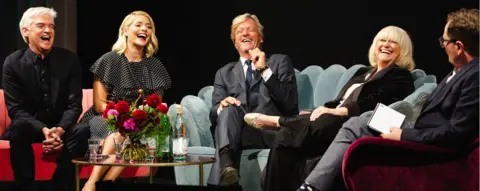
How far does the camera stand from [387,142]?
3.84m

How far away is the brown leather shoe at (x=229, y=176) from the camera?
5.07 meters

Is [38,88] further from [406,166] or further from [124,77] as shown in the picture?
[406,166]

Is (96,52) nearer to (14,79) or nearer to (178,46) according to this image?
(178,46)

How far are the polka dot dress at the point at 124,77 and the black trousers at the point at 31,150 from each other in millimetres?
327

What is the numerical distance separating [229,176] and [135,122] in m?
0.75

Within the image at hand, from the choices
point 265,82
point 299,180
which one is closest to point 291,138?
point 299,180

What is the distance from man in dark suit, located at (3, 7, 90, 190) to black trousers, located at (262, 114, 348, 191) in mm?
1336

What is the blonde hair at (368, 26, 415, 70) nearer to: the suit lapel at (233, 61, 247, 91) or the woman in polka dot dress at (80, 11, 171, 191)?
the suit lapel at (233, 61, 247, 91)

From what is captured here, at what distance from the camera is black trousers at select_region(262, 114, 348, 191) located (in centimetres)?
484

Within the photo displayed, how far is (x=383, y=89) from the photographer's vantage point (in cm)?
504

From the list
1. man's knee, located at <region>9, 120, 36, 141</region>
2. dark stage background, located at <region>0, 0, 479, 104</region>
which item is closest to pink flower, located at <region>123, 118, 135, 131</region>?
man's knee, located at <region>9, 120, 36, 141</region>

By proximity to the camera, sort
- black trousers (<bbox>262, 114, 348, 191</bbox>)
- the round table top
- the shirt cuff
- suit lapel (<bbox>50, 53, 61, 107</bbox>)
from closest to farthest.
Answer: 1. the round table top
2. black trousers (<bbox>262, 114, 348, 191</bbox>)
3. the shirt cuff
4. suit lapel (<bbox>50, 53, 61, 107</bbox>)

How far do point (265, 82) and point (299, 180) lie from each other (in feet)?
2.73

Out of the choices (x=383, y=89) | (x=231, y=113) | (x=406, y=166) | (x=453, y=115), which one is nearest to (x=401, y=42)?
(x=383, y=89)
